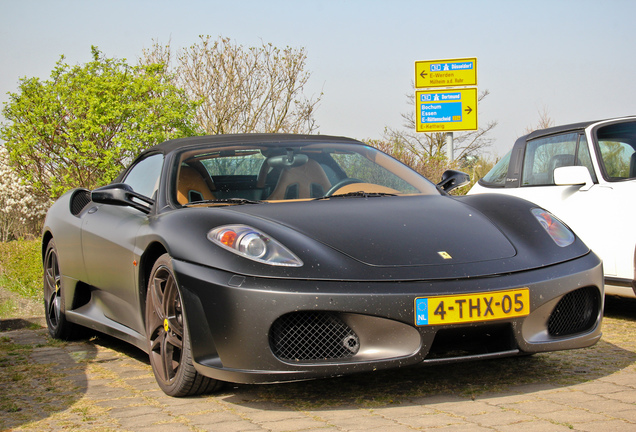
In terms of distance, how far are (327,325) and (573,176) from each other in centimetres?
351

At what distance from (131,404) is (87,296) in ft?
5.70

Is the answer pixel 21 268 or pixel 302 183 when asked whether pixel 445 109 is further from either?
pixel 302 183

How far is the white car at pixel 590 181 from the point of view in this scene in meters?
5.87

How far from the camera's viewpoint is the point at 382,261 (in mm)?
3488

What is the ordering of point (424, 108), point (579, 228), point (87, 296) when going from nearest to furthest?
point (87, 296), point (579, 228), point (424, 108)

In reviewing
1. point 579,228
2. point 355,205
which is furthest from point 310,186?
point 579,228

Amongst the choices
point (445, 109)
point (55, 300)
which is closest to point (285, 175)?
point (55, 300)

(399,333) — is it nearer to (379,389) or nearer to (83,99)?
(379,389)

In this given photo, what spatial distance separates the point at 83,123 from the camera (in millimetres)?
13180

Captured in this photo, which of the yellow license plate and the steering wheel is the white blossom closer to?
the steering wheel

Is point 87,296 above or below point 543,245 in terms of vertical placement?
below

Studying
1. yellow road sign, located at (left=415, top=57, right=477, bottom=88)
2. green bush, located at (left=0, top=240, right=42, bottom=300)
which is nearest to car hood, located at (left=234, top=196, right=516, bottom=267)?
green bush, located at (left=0, top=240, right=42, bottom=300)

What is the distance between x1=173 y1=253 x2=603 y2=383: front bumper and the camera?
331 cm

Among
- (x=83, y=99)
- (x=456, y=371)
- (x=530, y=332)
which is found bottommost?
(x=456, y=371)
